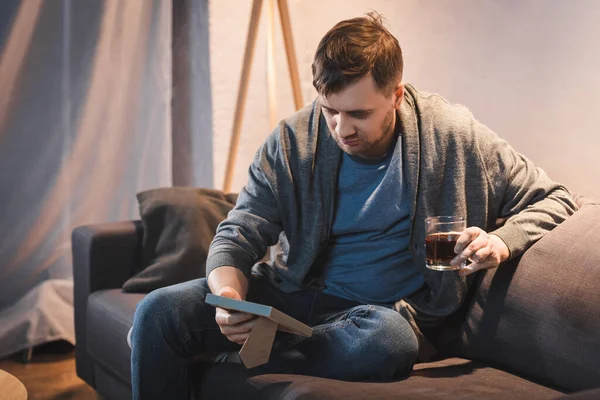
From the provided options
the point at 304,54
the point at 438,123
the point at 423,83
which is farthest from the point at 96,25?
the point at 438,123

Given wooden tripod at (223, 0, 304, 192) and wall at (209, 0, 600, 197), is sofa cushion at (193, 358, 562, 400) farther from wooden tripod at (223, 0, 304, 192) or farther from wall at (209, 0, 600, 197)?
wooden tripod at (223, 0, 304, 192)

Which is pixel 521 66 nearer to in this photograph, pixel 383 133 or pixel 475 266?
pixel 383 133

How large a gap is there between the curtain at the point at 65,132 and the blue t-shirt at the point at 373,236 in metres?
1.70

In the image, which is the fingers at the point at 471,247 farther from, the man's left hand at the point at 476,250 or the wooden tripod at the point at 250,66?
the wooden tripod at the point at 250,66

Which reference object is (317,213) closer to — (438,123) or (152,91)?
(438,123)

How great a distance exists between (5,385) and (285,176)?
829 millimetres

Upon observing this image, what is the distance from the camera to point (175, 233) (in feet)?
8.89

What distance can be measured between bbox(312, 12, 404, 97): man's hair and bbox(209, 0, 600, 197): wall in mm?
768

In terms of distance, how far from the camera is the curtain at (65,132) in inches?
128

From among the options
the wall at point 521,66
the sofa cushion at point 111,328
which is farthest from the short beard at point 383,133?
the sofa cushion at point 111,328

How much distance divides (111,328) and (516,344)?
125cm

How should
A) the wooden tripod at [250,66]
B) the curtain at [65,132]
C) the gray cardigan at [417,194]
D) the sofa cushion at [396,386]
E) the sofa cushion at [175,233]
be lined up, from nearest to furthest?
1. the sofa cushion at [396,386]
2. the gray cardigan at [417,194]
3. the sofa cushion at [175,233]
4. the wooden tripod at [250,66]
5. the curtain at [65,132]

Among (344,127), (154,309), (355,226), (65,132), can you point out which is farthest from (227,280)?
(65,132)

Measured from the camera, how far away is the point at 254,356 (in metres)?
1.70
